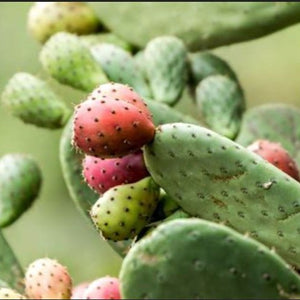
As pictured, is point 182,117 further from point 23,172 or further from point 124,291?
point 124,291

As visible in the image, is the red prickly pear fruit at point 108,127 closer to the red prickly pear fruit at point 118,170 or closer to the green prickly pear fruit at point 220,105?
the red prickly pear fruit at point 118,170

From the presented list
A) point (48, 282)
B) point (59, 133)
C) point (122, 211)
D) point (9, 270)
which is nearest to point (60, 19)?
point (9, 270)

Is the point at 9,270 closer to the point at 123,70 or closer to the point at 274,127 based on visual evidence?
the point at 123,70

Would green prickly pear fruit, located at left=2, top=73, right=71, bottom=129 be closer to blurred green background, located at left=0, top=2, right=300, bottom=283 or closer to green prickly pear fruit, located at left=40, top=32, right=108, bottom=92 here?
green prickly pear fruit, located at left=40, top=32, right=108, bottom=92

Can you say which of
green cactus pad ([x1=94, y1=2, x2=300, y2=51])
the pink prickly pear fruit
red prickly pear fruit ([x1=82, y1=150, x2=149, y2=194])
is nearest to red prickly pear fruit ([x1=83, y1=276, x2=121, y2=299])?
the pink prickly pear fruit

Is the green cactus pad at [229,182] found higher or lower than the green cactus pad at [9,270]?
higher

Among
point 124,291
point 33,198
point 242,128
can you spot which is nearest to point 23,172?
point 33,198

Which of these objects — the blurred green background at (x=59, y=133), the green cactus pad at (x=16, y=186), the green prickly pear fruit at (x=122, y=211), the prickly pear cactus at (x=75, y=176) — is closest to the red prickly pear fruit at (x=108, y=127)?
the green prickly pear fruit at (x=122, y=211)
